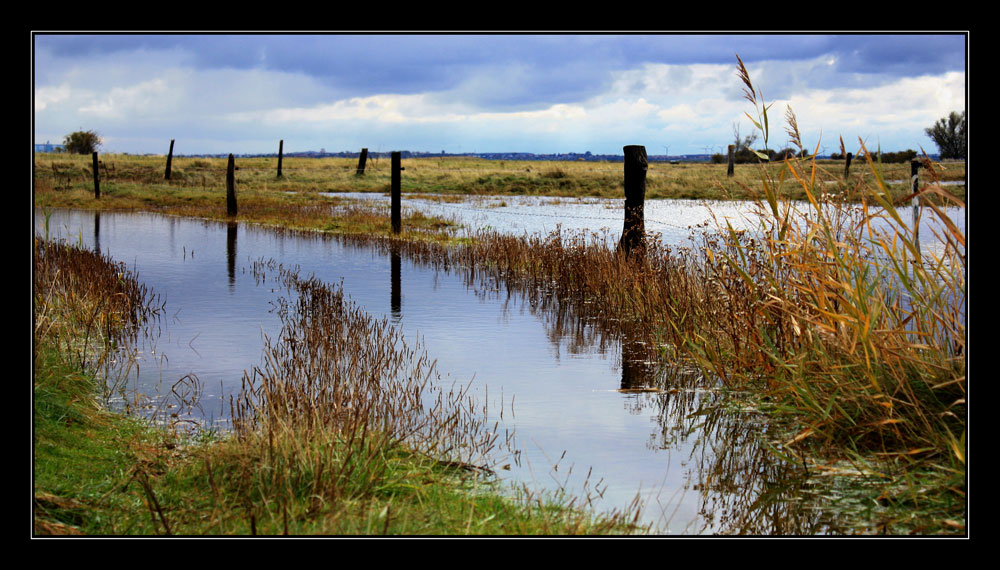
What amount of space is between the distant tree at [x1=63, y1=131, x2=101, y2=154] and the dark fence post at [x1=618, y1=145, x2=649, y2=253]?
64205mm

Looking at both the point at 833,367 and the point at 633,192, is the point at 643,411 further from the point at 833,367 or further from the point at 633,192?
the point at 633,192

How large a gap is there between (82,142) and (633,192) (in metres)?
65.1

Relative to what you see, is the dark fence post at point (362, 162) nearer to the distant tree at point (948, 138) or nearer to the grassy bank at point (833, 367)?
the distant tree at point (948, 138)

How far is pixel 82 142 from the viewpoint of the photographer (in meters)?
66.4

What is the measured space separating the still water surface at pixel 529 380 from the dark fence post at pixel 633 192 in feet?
5.89

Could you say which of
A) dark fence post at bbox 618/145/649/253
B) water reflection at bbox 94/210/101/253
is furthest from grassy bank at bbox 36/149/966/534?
water reflection at bbox 94/210/101/253

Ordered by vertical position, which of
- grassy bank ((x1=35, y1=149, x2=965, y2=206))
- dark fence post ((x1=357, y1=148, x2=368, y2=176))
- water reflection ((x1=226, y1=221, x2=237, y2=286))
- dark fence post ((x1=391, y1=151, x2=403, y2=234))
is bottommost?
water reflection ((x1=226, y1=221, x2=237, y2=286))

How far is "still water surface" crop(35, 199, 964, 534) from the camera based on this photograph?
498 centimetres

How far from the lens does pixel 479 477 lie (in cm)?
502

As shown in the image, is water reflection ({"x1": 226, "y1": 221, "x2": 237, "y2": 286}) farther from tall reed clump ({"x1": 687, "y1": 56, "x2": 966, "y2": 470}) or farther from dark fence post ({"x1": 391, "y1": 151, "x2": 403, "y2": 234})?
tall reed clump ({"x1": 687, "y1": 56, "x2": 966, "y2": 470})

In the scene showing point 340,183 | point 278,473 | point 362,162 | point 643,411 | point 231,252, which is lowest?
point 643,411

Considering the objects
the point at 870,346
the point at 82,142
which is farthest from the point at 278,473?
the point at 82,142

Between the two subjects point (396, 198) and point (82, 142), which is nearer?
point (396, 198)

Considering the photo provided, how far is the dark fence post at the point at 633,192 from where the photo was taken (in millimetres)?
12102
